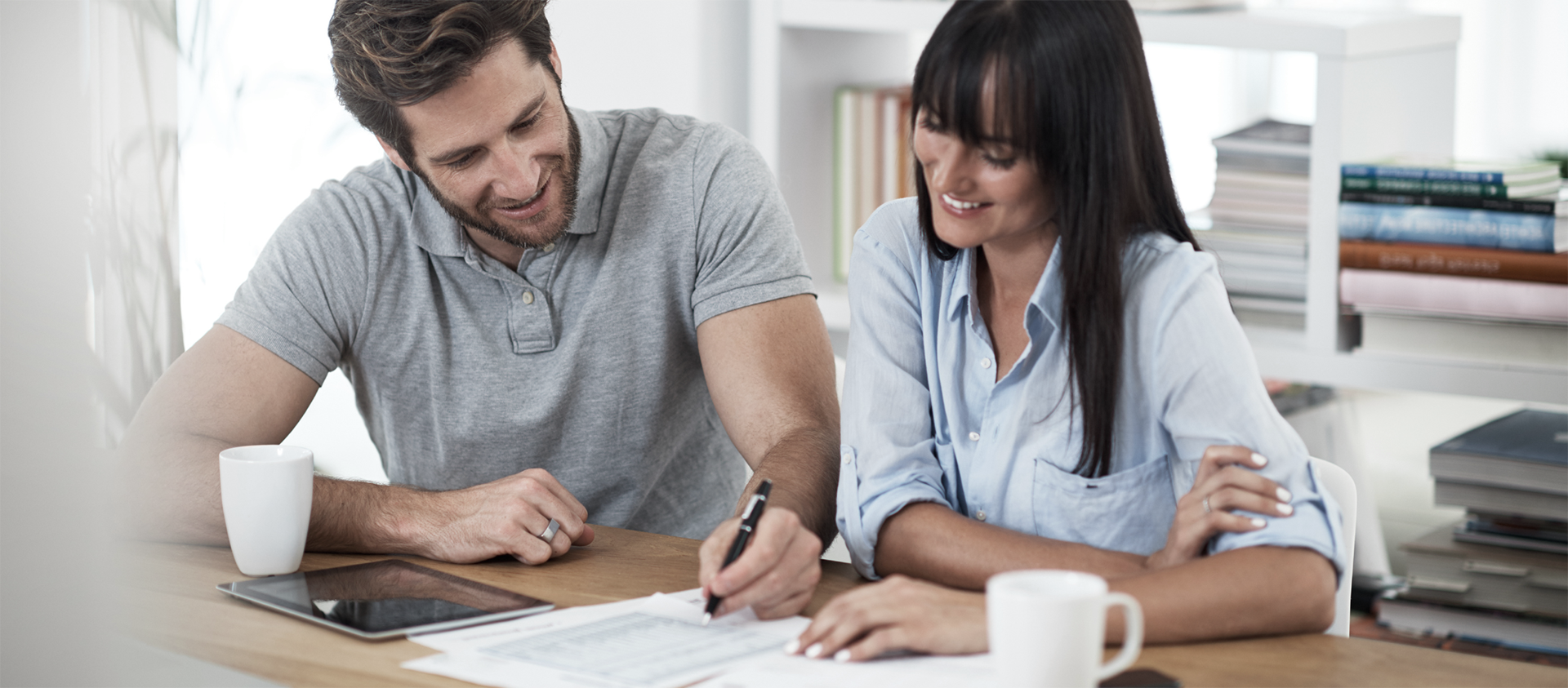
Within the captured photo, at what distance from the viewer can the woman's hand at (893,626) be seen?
92 centimetres

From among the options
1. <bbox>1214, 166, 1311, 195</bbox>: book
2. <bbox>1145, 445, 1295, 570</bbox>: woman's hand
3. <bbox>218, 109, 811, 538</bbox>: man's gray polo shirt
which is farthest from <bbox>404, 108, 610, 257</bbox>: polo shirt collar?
<bbox>1214, 166, 1311, 195</bbox>: book

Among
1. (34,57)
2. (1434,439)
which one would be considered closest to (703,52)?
(1434,439)

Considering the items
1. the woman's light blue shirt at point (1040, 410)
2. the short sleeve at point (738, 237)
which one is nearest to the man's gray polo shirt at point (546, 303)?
the short sleeve at point (738, 237)

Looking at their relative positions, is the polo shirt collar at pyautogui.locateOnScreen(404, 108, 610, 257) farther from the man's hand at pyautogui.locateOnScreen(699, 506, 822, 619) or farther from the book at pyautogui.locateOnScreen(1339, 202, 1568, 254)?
the book at pyautogui.locateOnScreen(1339, 202, 1568, 254)

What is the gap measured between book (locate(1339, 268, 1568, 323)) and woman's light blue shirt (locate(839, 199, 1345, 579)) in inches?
35.3

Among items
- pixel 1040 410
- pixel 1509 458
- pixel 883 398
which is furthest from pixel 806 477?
pixel 1509 458

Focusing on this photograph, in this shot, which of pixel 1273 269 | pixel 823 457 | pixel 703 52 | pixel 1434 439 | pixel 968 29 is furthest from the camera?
pixel 1434 439

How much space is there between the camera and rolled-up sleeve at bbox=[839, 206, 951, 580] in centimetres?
120

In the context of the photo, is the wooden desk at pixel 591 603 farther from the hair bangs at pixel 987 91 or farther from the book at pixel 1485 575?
the book at pixel 1485 575

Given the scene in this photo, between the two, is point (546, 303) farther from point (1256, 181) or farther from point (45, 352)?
point (45, 352)

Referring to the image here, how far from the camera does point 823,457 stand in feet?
4.56

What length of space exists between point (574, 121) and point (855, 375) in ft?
1.87

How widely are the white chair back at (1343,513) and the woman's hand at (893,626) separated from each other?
36 centimetres

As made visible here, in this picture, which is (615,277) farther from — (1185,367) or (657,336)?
(1185,367)
